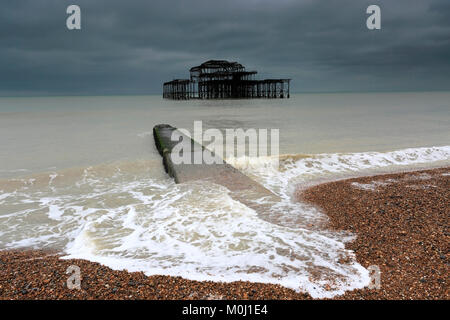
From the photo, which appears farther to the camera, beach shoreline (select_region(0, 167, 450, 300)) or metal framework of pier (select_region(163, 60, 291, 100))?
metal framework of pier (select_region(163, 60, 291, 100))

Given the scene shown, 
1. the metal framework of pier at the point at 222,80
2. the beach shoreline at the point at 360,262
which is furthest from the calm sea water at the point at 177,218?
the metal framework of pier at the point at 222,80

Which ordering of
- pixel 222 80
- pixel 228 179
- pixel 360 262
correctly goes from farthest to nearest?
pixel 222 80
pixel 228 179
pixel 360 262

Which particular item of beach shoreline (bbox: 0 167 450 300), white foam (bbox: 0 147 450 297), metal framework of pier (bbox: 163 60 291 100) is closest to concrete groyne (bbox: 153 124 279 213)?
white foam (bbox: 0 147 450 297)

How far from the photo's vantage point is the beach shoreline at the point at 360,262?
2926 millimetres

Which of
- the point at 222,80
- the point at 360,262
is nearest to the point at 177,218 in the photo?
the point at 360,262

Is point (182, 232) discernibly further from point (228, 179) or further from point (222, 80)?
point (222, 80)

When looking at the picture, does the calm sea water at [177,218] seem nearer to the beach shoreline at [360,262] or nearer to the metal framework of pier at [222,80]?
the beach shoreline at [360,262]

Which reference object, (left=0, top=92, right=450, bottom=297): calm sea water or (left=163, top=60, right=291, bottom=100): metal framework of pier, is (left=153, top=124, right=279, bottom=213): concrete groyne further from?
(left=163, top=60, right=291, bottom=100): metal framework of pier

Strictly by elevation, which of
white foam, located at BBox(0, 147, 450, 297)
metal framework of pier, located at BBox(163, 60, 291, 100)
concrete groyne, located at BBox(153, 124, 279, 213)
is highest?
metal framework of pier, located at BBox(163, 60, 291, 100)

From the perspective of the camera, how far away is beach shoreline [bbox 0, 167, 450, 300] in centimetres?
293

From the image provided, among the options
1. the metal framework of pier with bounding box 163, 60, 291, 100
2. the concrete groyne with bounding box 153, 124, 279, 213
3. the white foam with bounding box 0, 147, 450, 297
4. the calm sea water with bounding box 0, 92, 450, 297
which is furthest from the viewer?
the metal framework of pier with bounding box 163, 60, 291, 100

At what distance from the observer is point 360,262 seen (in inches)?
139

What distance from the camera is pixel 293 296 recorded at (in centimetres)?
292

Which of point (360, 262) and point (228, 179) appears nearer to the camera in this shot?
point (360, 262)
